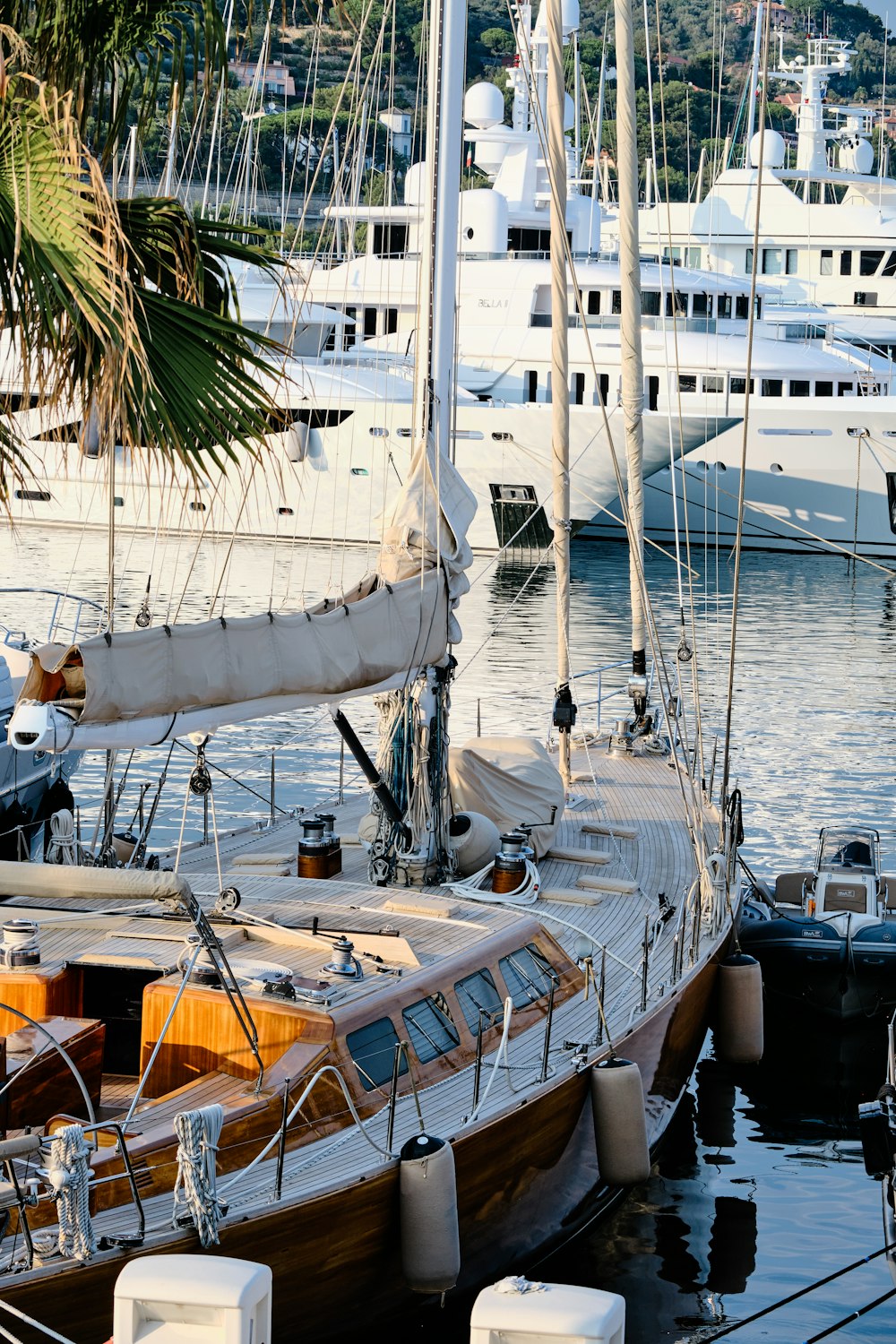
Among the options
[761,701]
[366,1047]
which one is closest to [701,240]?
[761,701]

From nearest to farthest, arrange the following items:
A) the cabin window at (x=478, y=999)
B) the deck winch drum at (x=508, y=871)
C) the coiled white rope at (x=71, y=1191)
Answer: the coiled white rope at (x=71, y=1191) → the cabin window at (x=478, y=999) → the deck winch drum at (x=508, y=871)

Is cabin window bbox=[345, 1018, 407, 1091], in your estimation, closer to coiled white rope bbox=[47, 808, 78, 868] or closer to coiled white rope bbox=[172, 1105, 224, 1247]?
coiled white rope bbox=[172, 1105, 224, 1247]

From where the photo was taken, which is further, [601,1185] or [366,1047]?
[601,1185]

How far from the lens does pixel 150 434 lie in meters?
8.77

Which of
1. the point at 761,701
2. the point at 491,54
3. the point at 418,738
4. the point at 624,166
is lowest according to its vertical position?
the point at 761,701

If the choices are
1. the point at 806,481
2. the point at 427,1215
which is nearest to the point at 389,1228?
the point at 427,1215

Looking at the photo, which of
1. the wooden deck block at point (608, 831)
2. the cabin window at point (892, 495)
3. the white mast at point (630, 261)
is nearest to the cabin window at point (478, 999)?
the wooden deck block at point (608, 831)

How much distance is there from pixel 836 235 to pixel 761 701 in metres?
41.6

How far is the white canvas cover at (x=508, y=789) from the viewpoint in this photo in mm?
15047

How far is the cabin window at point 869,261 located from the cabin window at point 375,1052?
62.9 meters

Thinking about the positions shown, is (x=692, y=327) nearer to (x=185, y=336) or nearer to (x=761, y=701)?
(x=761, y=701)

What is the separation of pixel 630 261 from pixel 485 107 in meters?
47.3

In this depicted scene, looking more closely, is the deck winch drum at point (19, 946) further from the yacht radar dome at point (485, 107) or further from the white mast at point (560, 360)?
the yacht radar dome at point (485, 107)

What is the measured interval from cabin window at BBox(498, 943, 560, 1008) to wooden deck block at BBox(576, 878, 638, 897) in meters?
2.44
